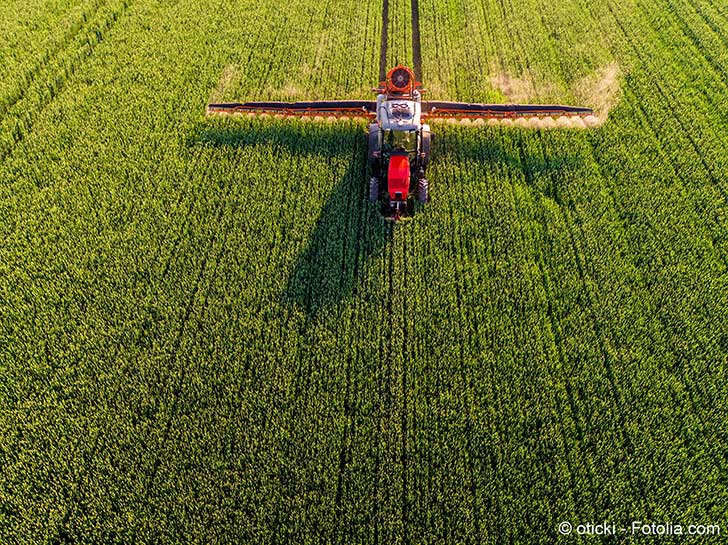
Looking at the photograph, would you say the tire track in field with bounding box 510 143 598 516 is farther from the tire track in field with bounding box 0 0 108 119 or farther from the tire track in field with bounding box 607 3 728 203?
the tire track in field with bounding box 0 0 108 119

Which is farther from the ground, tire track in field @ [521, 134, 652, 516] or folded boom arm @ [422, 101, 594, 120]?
folded boom arm @ [422, 101, 594, 120]

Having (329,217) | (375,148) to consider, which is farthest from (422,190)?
(329,217)

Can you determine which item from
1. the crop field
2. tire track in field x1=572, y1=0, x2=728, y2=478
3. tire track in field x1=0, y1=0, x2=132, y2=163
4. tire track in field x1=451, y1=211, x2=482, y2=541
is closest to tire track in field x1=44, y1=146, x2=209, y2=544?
the crop field

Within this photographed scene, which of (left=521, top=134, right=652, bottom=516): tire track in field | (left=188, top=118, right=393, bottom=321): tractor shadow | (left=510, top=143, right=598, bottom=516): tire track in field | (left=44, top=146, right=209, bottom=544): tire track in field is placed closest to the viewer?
(left=44, top=146, right=209, bottom=544): tire track in field

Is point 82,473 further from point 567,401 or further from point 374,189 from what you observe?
point 567,401

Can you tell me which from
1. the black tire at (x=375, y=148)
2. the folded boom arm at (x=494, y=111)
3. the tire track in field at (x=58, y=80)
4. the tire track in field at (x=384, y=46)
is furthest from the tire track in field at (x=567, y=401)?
the tire track in field at (x=58, y=80)
